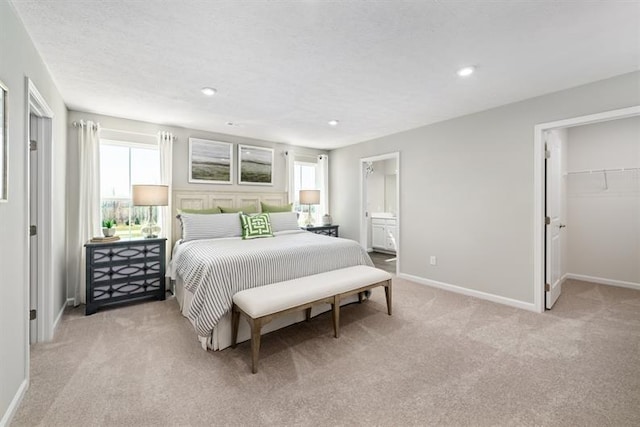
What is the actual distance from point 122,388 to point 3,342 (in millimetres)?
723

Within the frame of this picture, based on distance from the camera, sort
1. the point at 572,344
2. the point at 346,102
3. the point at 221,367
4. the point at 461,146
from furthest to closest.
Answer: the point at 461,146 → the point at 346,102 → the point at 572,344 → the point at 221,367

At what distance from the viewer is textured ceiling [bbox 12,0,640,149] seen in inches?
67.6

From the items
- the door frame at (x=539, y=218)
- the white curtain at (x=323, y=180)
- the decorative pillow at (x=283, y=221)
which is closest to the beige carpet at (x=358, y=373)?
the door frame at (x=539, y=218)

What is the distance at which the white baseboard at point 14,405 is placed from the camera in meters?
1.53

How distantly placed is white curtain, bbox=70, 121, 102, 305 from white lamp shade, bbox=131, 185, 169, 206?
1.65ft

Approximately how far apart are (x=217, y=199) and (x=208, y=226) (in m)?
1.00

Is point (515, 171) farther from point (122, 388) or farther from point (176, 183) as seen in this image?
point (176, 183)

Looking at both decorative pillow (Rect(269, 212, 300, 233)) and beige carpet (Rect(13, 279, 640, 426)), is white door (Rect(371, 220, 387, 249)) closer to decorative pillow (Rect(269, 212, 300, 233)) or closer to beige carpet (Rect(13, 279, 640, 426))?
decorative pillow (Rect(269, 212, 300, 233))

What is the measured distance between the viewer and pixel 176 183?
433 cm

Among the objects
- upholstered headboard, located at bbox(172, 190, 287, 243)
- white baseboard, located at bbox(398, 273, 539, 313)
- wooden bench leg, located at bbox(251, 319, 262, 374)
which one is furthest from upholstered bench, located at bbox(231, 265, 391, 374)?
upholstered headboard, located at bbox(172, 190, 287, 243)

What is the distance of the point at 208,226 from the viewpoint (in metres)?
3.79

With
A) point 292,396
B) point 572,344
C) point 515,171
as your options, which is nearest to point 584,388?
point 572,344

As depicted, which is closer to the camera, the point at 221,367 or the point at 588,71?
the point at 221,367

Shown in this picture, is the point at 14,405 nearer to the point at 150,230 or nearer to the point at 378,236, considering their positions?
the point at 150,230
